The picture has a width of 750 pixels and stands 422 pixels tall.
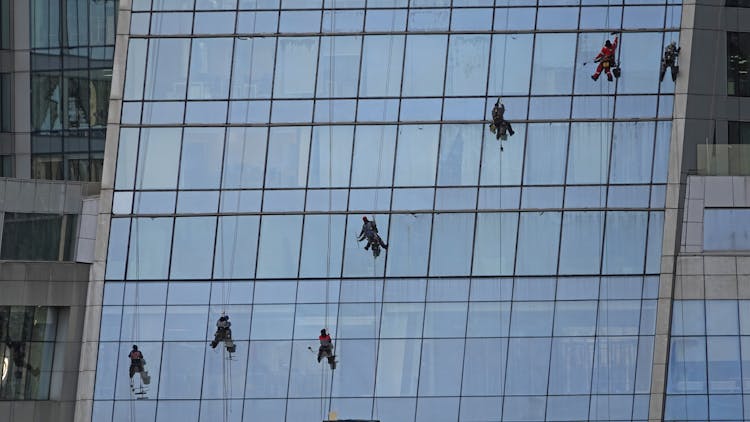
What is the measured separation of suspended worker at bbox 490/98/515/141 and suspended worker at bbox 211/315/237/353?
11.6 meters

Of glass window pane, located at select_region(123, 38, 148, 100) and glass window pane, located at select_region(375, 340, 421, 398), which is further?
glass window pane, located at select_region(123, 38, 148, 100)

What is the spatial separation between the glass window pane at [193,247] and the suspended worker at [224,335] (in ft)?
6.36

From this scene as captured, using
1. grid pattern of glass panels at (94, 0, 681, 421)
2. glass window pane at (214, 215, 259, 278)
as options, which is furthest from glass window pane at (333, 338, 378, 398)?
glass window pane at (214, 215, 259, 278)

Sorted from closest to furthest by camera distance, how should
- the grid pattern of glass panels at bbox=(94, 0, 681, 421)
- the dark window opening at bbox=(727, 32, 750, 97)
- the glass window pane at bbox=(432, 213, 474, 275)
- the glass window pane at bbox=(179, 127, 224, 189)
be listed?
the grid pattern of glass panels at bbox=(94, 0, 681, 421)
the glass window pane at bbox=(432, 213, 474, 275)
the dark window opening at bbox=(727, 32, 750, 97)
the glass window pane at bbox=(179, 127, 224, 189)

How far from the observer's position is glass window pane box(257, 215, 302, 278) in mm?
63688

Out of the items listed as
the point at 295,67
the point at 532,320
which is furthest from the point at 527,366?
the point at 295,67

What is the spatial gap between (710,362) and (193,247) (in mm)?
18637

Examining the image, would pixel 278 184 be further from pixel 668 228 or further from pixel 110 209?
pixel 668 228

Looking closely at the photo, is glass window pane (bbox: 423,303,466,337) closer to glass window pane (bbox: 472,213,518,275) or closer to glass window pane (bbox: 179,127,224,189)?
glass window pane (bbox: 472,213,518,275)

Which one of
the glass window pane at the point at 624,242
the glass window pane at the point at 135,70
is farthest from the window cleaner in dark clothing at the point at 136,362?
the glass window pane at the point at 624,242

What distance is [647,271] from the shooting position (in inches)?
2456

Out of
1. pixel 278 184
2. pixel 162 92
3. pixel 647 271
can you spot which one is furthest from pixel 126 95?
pixel 647 271

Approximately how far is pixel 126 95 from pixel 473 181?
13.1 m

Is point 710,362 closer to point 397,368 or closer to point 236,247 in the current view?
point 397,368
